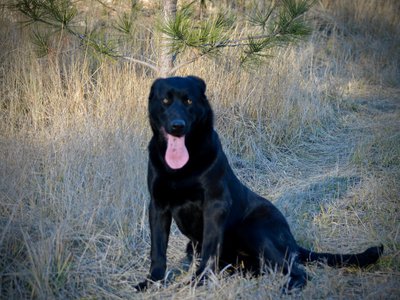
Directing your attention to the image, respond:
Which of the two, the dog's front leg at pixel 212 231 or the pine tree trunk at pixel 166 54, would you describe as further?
the pine tree trunk at pixel 166 54

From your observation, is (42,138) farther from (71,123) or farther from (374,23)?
(374,23)

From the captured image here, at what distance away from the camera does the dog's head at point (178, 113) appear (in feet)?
9.80

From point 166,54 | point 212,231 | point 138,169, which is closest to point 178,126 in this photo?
point 212,231

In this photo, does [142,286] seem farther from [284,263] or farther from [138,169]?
[138,169]

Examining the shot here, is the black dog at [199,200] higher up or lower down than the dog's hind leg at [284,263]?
higher up

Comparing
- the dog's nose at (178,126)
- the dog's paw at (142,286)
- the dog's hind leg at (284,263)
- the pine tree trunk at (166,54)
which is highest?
the pine tree trunk at (166,54)

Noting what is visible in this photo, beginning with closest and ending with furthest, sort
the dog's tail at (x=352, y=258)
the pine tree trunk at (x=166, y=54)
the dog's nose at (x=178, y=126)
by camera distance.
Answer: the dog's nose at (x=178, y=126) → the dog's tail at (x=352, y=258) → the pine tree trunk at (x=166, y=54)

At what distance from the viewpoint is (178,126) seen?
2.91 meters

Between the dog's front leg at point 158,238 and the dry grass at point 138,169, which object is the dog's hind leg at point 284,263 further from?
the dog's front leg at point 158,238

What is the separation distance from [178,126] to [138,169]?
62.3 inches

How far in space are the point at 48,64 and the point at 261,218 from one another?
3471 mm

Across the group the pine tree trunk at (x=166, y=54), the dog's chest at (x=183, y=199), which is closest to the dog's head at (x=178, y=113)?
the dog's chest at (x=183, y=199)

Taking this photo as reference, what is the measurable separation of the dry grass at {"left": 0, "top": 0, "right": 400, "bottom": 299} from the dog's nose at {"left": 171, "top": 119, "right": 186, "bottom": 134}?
0.89 metres

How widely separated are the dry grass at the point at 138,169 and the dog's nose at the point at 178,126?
893mm
